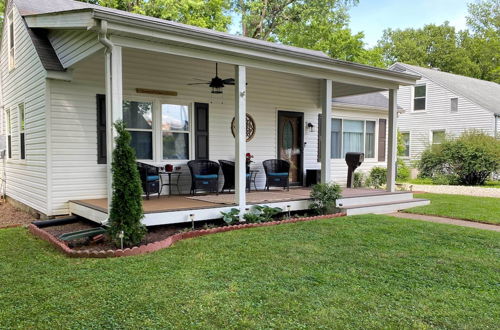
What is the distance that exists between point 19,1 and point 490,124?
17.8 meters

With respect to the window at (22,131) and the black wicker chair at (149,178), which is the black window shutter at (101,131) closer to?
the black wicker chair at (149,178)

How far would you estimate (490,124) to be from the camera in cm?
1669

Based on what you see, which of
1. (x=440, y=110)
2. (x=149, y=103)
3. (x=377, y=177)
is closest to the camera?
(x=149, y=103)

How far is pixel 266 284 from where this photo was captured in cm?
345

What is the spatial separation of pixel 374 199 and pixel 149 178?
4.56 m

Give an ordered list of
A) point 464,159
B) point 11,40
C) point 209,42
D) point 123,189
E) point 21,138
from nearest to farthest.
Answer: point 123,189 → point 209,42 → point 21,138 → point 11,40 → point 464,159

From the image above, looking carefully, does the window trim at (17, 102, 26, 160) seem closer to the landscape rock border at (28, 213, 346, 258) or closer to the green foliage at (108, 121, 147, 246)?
the landscape rock border at (28, 213, 346, 258)

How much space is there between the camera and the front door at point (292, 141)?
9473mm

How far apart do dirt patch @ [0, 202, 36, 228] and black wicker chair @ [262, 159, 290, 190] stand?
4657mm

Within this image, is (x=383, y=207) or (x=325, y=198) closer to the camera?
(x=325, y=198)

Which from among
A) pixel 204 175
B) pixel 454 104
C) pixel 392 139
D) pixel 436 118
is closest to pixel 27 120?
pixel 204 175

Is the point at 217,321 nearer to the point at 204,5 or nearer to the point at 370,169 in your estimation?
the point at 370,169

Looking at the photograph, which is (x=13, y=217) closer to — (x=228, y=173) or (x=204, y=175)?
(x=204, y=175)

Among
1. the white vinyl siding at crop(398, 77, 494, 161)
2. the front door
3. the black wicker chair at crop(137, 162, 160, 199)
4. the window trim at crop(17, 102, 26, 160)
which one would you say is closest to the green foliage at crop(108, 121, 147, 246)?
the black wicker chair at crop(137, 162, 160, 199)
